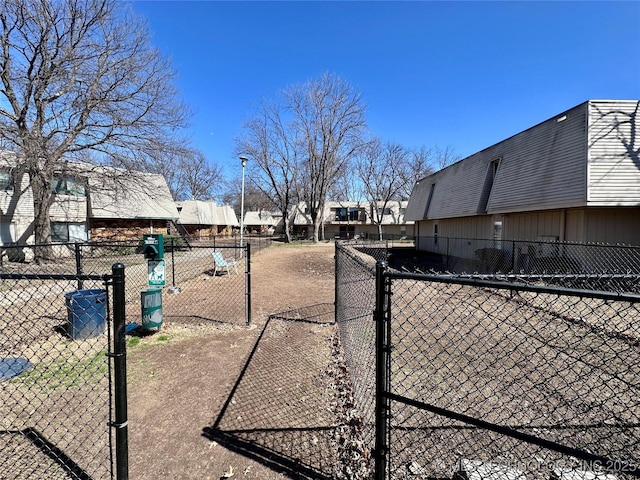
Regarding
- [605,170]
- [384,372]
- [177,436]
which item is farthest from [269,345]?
[605,170]

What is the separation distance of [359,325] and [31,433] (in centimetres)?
314

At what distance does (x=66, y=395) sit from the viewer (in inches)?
124

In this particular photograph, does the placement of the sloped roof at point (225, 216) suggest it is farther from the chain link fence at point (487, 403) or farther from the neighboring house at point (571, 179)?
Answer: the chain link fence at point (487, 403)

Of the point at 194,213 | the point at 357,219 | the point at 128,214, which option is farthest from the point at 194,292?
the point at 357,219

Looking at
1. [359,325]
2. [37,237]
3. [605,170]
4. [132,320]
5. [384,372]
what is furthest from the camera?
[37,237]

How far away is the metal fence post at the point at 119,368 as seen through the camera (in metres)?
1.89

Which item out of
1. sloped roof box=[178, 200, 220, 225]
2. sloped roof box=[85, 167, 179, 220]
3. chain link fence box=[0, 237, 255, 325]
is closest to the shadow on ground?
chain link fence box=[0, 237, 255, 325]

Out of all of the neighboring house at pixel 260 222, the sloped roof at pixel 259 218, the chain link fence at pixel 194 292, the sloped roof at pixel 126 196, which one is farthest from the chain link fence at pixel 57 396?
the sloped roof at pixel 259 218

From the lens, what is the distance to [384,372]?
1.92 meters

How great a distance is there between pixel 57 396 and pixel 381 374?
11.3ft

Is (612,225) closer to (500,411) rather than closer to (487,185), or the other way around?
(487,185)

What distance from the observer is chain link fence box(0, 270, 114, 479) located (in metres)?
2.23

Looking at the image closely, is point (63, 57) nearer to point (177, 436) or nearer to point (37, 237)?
point (37, 237)

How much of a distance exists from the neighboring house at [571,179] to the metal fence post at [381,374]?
7611 millimetres
